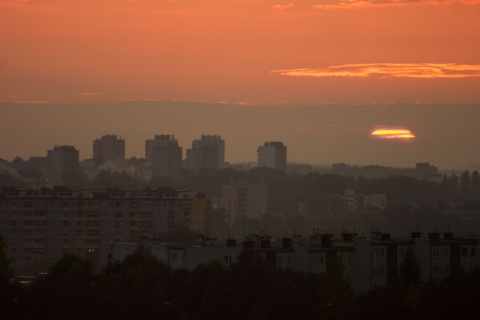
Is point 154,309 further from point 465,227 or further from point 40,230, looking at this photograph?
point 465,227

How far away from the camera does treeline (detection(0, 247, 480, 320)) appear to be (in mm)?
49188

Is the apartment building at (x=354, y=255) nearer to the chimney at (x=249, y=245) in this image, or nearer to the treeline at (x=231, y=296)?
the chimney at (x=249, y=245)

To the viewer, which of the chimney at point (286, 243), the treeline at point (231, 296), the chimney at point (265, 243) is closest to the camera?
the treeline at point (231, 296)

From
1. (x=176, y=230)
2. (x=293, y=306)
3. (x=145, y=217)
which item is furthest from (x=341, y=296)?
(x=145, y=217)

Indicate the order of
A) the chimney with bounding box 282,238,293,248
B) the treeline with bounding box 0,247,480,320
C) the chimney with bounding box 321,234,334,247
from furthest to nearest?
1. the chimney with bounding box 321,234,334,247
2. the chimney with bounding box 282,238,293,248
3. the treeline with bounding box 0,247,480,320

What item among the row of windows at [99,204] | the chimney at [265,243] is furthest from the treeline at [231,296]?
the row of windows at [99,204]

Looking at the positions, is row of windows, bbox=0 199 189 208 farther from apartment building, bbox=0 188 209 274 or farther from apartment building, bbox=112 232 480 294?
apartment building, bbox=112 232 480 294

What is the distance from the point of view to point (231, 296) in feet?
167

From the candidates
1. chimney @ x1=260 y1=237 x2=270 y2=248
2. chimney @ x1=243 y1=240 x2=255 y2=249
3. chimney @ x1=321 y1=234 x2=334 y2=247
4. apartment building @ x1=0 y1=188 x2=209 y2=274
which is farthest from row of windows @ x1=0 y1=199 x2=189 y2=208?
chimney @ x1=243 y1=240 x2=255 y2=249

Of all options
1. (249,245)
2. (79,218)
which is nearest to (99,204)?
(79,218)

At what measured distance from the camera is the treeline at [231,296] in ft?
161

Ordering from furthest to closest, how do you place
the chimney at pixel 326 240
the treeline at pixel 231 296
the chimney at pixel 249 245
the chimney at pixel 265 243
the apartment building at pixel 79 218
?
the apartment building at pixel 79 218, the chimney at pixel 326 240, the chimney at pixel 265 243, the chimney at pixel 249 245, the treeline at pixel 231 296

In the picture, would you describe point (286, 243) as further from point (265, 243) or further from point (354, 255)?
point (354, 255)

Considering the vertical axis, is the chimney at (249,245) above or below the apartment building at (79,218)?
below
